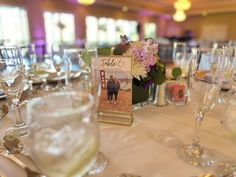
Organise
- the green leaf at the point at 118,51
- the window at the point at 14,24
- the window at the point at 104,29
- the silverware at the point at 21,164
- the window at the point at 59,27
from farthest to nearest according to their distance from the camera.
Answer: the window at the point at 104,29 → the window at the point at 59,27 → the window at the point at 14,24 → the green leaf at the point at 118,51 → the silverware at the point at 21,164

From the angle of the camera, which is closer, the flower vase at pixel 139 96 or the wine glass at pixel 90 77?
the wine glass at pixel 90 77

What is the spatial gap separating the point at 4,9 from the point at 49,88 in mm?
7021

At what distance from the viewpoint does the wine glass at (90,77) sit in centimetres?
57

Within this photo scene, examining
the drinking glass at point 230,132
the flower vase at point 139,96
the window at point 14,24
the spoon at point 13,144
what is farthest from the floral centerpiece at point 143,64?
the window at point 14,24

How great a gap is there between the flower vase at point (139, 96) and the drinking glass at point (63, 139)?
557 mm

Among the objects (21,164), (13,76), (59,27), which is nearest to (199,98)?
(21,164)

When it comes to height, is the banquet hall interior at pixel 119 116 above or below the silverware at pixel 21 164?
above

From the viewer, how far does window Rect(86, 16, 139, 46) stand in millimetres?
9922

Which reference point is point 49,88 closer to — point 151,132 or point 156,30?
point 151,132

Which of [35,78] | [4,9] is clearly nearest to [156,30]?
[4,9]

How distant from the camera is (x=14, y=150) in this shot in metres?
0.64

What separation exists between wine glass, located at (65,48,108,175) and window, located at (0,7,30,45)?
7.05m

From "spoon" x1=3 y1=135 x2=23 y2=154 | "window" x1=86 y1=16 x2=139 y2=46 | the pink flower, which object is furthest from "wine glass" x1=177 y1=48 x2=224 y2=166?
"window" x1=86 y1=16 x2=139 y2=46

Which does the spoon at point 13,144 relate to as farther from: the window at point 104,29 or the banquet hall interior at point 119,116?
the window at point 104,29
